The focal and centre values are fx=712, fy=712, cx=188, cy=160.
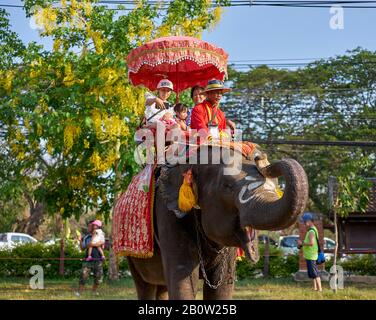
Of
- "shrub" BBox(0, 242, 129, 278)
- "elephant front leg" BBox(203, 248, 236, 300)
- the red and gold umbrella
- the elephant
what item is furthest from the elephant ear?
"shrub" BBox(0, 242, 129, 278)

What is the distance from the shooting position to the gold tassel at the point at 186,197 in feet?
19.8

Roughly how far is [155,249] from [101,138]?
9.91 m

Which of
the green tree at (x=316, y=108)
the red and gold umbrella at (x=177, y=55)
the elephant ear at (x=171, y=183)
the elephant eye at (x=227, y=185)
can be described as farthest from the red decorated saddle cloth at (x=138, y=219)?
the green tree at (x=316, y=108)

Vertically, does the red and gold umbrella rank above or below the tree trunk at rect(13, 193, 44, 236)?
above

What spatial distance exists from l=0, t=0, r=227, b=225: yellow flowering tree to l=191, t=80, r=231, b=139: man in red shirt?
893 cm

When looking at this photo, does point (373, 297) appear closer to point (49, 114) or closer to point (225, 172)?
point (49, 114)

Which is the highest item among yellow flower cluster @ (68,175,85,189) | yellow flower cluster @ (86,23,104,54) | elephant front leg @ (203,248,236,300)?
yellow flower cluster @ (86,23,104,54)

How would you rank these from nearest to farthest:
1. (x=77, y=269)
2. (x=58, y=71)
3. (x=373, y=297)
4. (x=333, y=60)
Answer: (x=373, y=297), (x=58, y=71), (x=77, y=269), (x=333, y=60)

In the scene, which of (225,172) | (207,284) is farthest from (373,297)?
(225,172)

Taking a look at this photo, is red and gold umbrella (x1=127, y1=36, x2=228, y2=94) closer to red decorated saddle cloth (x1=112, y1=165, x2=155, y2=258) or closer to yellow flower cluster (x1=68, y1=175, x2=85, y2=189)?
red decorated saddle cloth (x1=112, y1=165, x2=155, y2=258)

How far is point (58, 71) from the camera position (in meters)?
16.8

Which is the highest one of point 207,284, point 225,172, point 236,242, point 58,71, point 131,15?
point 131,15

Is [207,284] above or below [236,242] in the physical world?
below

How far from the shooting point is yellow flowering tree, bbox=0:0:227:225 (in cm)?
1605
